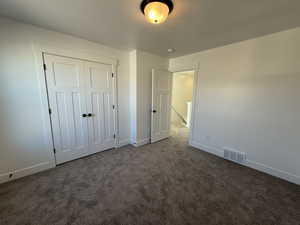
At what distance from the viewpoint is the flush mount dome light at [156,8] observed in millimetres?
1324

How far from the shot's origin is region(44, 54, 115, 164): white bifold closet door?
226 cm

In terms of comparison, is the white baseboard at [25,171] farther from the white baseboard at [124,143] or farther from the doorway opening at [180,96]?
the doorway opening at [180,96]

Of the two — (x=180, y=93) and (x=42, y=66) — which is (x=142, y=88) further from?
(x=180, y=93)

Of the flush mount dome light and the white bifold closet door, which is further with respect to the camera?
the white bifold closet door

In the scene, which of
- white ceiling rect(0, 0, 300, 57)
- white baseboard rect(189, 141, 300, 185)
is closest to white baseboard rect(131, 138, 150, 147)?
white baseboard rect(189, 141, 300, 185)

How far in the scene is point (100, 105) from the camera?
9.30 ft

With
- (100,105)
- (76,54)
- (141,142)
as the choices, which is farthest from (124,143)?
(76,54)

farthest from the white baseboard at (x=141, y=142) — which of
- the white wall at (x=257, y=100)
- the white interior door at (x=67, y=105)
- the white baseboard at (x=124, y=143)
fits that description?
the white wall at (x=257, y=100)

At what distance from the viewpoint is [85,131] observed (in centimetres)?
268

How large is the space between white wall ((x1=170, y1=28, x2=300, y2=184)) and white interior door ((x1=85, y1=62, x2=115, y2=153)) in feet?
7.34

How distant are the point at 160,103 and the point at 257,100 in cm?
213

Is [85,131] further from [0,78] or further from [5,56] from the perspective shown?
[5,56]

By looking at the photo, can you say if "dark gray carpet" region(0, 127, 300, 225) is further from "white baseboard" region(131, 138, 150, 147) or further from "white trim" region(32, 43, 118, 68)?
"white trim" region(32, 43, 118, 68)

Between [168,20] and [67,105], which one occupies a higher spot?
[168,20]
